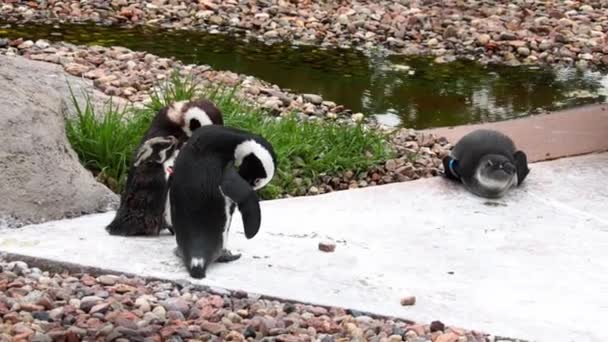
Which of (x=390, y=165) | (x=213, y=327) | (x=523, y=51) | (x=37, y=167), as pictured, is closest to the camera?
(x=213, y=327)

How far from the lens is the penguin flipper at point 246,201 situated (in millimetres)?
4848

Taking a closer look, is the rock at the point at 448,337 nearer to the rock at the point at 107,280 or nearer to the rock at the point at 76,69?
the rock at the point at 107,280

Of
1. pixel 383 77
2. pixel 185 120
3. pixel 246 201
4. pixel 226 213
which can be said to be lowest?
pixel 383 77

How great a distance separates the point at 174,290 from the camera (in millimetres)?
4777

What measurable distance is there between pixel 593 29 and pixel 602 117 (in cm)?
437

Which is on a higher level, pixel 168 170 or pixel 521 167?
pixel 168 170

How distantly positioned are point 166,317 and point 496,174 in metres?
2.75

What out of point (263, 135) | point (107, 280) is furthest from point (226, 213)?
point (263, 135)

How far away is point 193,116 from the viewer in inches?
220

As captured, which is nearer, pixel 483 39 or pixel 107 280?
pixel 107 280

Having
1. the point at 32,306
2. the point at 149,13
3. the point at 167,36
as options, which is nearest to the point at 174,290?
the point at 32,306

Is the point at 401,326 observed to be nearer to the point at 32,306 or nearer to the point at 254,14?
the point at 32,306

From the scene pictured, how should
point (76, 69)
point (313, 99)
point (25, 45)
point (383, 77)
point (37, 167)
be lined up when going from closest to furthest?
point (37, 167) < point (76, 69) < point (313, 99) < point (25, 45) < point (383, 77)

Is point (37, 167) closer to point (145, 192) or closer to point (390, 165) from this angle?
point (145, 192)
